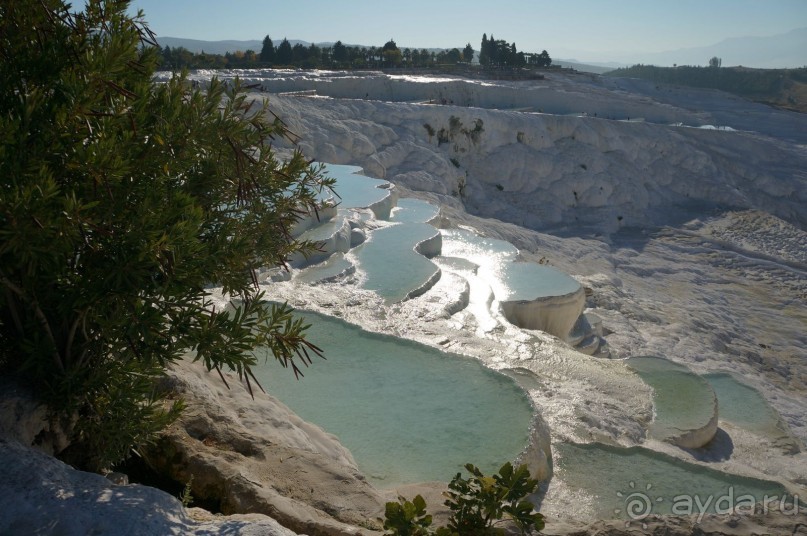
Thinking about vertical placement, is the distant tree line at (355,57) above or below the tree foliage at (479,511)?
above

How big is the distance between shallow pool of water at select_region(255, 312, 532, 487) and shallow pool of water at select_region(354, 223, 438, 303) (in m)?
1.62

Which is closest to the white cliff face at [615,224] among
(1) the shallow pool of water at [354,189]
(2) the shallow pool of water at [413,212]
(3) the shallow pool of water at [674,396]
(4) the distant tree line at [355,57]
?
(3) the shallow pool of water at [674,396]

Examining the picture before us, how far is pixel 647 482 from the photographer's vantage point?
5.09 meters

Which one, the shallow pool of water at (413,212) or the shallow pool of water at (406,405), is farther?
the shallow pool of water at (413,212)

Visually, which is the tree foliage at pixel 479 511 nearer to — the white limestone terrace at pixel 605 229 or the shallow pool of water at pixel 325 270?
the white limestone terrace at pixel 605 229

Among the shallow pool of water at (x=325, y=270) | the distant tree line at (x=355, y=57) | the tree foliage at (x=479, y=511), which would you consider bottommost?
the shallow pool of water at (x=325, y=270)

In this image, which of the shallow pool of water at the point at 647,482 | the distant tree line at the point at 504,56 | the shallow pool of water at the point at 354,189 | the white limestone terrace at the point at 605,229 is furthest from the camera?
the distant tree line at the point at 504,56

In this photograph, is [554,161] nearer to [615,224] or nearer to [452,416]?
[615,224]

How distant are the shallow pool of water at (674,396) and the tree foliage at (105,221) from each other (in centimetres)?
519

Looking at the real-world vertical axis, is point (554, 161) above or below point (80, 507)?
above

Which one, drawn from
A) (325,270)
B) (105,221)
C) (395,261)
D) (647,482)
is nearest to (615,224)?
(395,261)

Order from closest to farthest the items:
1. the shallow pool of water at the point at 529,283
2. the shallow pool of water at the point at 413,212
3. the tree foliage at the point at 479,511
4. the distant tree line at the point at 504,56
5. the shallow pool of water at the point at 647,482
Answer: the tree foliage at the point at 479,511 < the shallow pool of water at the point at 647,482 < the shallow pool of water at the point at 529,283 < the shallow pool of water at the point at 413,212 < the distant tree line at the point at 504,56

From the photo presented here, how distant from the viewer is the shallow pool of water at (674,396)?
664 centimetres

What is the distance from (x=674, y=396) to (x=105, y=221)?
6.86 meters
